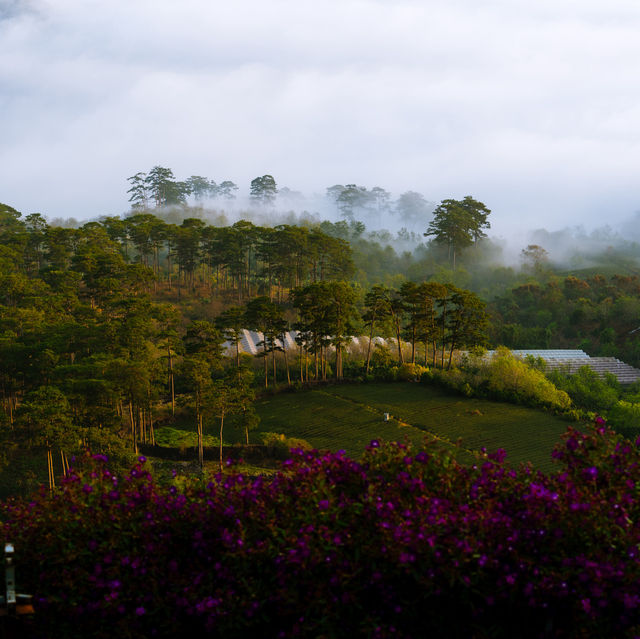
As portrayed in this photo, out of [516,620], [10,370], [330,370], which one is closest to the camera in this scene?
[516,620]

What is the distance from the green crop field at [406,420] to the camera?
66.7 feet

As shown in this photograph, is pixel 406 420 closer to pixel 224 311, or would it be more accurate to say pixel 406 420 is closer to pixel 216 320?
pixel 216 320

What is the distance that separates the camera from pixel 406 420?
75.0 feet

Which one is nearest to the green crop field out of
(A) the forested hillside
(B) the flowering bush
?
(A) the forested hillside

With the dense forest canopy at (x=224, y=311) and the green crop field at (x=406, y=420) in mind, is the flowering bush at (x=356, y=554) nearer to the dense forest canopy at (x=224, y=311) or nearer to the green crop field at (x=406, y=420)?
the dense forest canopy at (x=224, y=311)

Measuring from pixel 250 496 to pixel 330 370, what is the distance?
26683mm

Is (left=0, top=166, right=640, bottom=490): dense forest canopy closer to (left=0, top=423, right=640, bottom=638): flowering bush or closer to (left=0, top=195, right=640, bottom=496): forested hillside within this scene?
(left=0, top=195, right=640, bottom=496): forested hillside

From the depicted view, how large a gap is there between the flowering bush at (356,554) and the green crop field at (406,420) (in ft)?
49.3

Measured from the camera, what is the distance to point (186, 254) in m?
41.4

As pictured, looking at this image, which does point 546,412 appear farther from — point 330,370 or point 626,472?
point 626,472

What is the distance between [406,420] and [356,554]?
19770 millimetres

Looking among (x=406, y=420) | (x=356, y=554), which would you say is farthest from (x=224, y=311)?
(x=356, y=554)

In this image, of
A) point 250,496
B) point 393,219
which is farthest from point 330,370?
point 393,219

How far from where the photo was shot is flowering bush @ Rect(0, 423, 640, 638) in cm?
338
